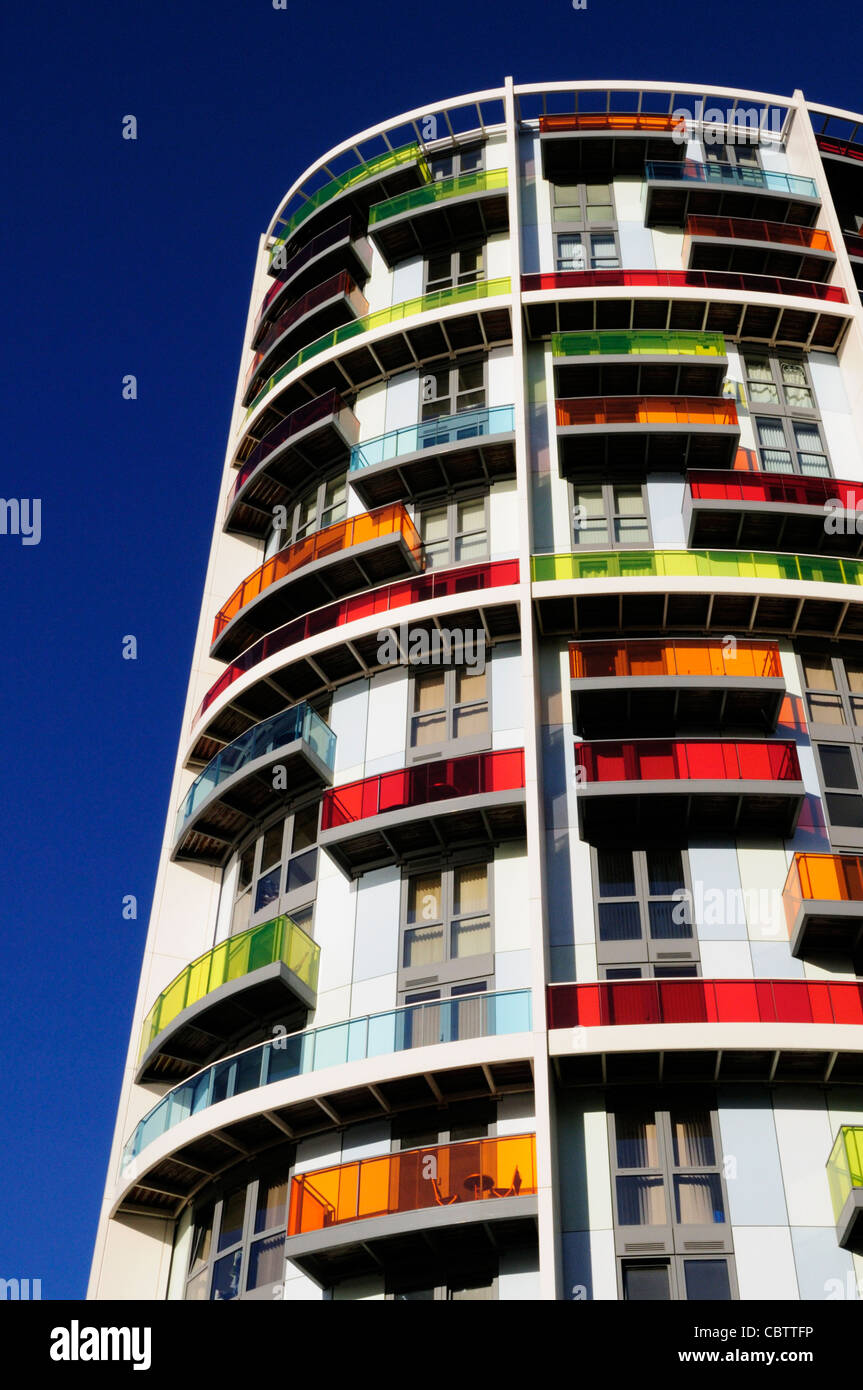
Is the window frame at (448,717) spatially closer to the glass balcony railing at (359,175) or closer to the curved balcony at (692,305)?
the curved balcony at (692,305)

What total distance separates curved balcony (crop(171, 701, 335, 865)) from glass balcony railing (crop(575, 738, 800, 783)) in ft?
19.1

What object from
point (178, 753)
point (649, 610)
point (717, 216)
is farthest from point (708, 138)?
point (178, 753)

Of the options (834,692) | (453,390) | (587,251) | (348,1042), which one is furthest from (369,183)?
(348,1042)

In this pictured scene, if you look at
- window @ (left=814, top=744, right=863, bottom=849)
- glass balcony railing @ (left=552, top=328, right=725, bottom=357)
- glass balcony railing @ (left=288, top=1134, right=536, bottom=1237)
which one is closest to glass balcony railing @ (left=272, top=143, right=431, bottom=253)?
glass balcony railing @ (left=552, top=328, right=725, bottom=357)

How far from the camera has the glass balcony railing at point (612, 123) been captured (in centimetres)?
3738

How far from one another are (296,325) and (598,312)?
8937 millimetres

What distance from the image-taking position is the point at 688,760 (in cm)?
2514

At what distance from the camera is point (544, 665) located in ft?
91.2

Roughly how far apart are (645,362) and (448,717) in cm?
1052

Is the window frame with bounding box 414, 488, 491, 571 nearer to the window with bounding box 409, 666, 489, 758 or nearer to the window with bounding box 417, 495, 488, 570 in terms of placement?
the window with bounding box 417, 495, 488, 570

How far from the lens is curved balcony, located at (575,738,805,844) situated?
80.3ft

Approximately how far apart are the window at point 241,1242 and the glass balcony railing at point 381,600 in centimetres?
1162

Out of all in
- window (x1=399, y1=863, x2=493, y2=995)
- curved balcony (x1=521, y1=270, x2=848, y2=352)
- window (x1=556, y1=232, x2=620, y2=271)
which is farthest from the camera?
window (x1=556, y1=232, x2=620, y2=271)

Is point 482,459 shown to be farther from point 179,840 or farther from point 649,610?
point 179,840
